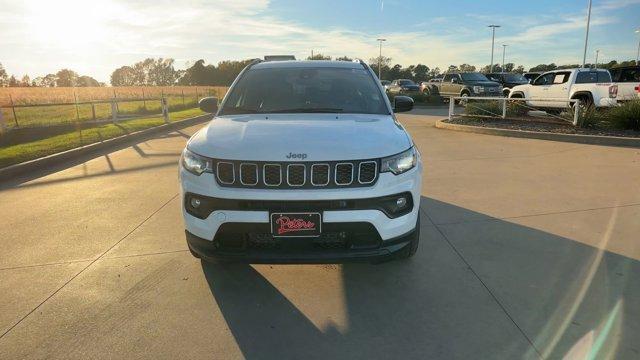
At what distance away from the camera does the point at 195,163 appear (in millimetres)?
3223

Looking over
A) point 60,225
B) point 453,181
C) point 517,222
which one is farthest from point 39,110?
point 517,222

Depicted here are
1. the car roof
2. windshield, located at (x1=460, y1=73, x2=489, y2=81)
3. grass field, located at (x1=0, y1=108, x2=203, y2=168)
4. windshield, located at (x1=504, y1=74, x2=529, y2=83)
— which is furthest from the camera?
windshield, located at (x1=504, y1=74, x2=529, y2=83)

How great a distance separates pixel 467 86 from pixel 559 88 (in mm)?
7886

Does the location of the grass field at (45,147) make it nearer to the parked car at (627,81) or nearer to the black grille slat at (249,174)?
the black grille slat at (249,174)

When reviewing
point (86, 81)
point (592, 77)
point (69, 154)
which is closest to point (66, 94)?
point (69, 154)

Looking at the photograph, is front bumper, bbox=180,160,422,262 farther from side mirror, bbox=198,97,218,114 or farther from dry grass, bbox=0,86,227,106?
dry grass, bbox=0,86,227,106

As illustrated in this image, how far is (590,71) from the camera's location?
14.8 meters

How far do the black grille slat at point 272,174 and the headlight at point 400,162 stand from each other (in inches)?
27.2

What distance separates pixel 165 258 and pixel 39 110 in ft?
85.3

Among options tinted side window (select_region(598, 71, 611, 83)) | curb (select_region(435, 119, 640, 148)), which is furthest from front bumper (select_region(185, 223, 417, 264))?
tinted side window (select_region(598, 71, 611, 83))

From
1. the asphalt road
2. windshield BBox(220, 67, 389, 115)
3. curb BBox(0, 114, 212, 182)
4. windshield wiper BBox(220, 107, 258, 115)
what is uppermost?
windshield BBox(220, 67, 389, 115)

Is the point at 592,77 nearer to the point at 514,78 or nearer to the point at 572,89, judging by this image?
the point at 572,89

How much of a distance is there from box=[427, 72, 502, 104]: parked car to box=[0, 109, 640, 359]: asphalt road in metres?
16.9

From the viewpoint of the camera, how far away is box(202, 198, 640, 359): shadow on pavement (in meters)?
2.75
